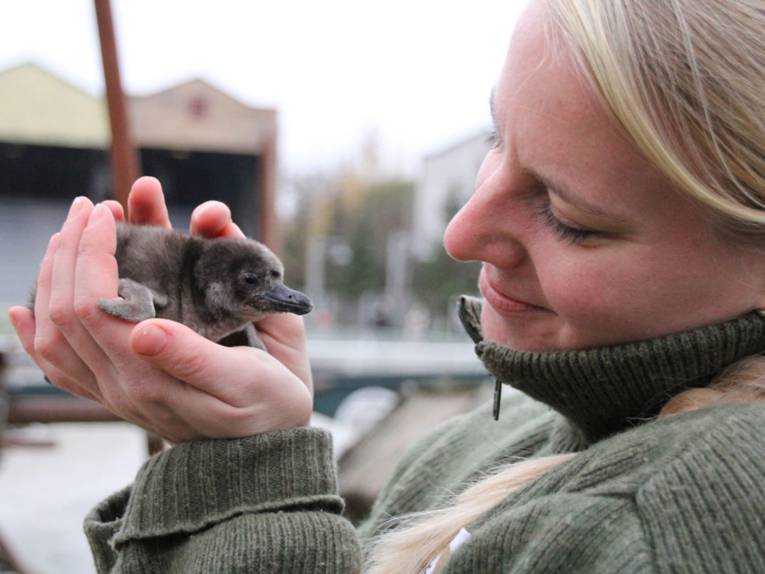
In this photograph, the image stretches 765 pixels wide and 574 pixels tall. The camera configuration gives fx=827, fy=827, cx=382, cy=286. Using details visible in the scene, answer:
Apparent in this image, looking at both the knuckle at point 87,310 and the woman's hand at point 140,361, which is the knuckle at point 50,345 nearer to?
the woman's hand at point 140,361

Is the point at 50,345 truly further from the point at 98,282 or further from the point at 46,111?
the point at 46,111

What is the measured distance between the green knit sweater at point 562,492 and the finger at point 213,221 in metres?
0.50

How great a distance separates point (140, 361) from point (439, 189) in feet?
61.2

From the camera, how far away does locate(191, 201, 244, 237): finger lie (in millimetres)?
1597

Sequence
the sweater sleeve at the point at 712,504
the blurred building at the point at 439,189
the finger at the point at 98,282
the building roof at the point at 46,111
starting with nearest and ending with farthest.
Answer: the sweater sleeve at the point at 712,504, the finger at the point at 98,282, the building roof at the point at 46,111, the blurred building at the point at 439,189

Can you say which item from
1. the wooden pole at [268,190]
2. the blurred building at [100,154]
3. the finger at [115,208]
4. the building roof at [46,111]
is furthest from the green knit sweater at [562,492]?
the building roof at [46,111]

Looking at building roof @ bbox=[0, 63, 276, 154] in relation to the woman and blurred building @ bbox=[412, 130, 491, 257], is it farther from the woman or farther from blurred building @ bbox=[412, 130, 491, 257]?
blurred building @ bbox=[412, 130, 491, 257]

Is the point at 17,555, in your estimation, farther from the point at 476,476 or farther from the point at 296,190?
the point at 296,190

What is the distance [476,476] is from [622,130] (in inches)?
28.1

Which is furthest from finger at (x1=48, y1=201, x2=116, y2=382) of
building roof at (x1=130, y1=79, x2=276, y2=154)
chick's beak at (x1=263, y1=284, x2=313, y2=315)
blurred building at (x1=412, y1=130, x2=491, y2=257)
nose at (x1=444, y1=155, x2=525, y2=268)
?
blurred building at (x1=412, y1=130, x2=491, y2=257)

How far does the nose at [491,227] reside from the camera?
1206 millimetres

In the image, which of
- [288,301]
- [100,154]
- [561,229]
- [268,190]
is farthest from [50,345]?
[100,154]

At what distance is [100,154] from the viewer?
4609mm

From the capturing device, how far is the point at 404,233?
24453mm
